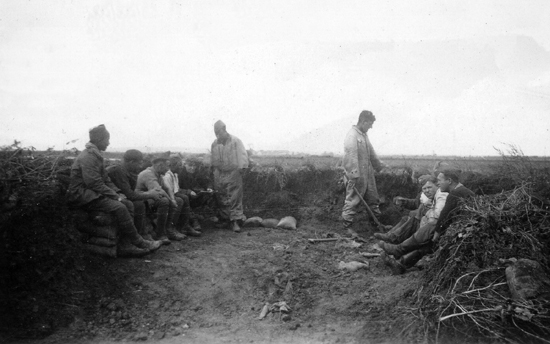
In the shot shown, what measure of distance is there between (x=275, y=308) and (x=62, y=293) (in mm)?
2481

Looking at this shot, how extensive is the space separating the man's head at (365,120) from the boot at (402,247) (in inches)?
108

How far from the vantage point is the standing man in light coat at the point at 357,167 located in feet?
23.8

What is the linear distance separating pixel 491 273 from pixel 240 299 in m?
2.88

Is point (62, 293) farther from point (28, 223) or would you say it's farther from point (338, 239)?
point (338, 239)

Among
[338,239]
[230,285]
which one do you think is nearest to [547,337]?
[230,285]

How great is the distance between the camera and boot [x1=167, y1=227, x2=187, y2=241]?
6.50 m

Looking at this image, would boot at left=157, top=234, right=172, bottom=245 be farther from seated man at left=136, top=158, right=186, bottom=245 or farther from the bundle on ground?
the bundle on ground

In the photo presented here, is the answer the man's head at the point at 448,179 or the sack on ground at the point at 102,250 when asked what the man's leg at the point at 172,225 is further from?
the man's head at the point at 448,179

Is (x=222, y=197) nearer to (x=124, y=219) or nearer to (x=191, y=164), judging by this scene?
(x=191, y=164)

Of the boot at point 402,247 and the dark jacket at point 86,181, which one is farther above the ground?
the dark jacket at point 86,181

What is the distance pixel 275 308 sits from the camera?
452 centimetres

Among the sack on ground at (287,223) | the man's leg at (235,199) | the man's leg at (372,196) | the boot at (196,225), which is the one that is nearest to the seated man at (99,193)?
the boot at (196,225)

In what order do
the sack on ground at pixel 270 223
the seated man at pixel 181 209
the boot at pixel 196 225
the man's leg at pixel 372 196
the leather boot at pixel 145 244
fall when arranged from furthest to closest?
the sack on ground at pixel 270 223 < the man's leg at pixel 372 196 < the boot at pixel 196 225 < the seated man at pixel 181 209 < the leather boot at pixel 145 244

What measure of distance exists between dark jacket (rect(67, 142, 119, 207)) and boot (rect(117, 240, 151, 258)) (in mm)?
793
